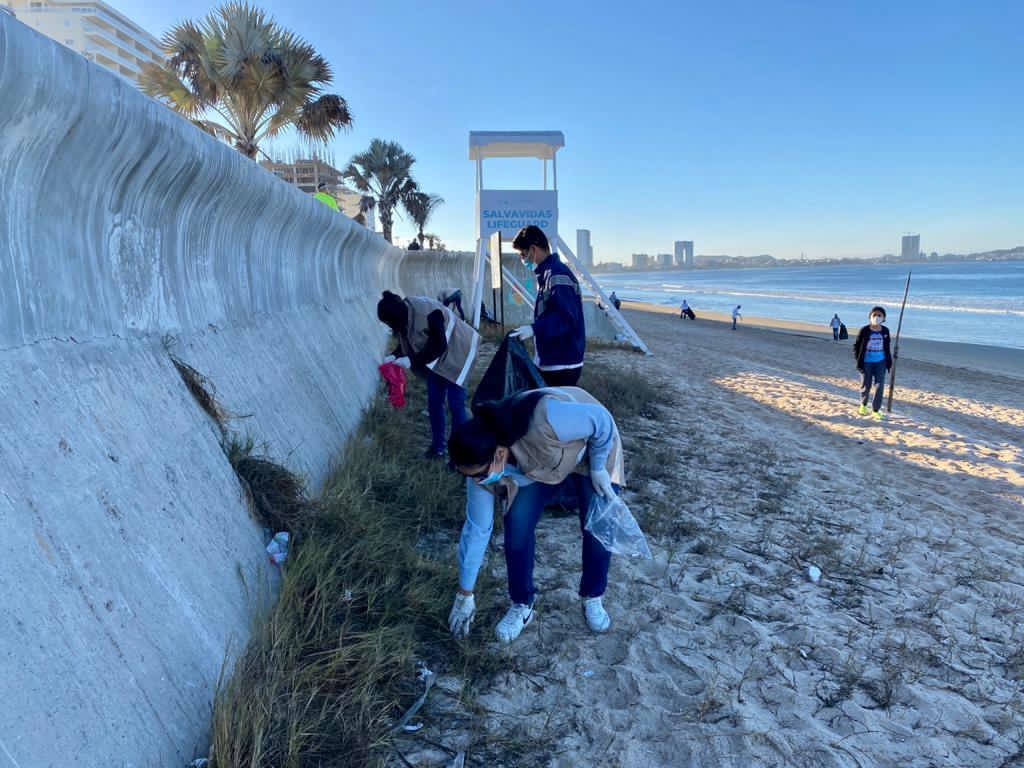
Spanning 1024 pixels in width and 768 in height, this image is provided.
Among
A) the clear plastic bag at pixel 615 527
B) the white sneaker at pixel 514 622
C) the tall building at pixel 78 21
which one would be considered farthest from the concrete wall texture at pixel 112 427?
the tall building at pixel 78 21

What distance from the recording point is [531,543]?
2.92 m

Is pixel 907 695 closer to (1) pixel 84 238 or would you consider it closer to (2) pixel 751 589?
(2) pixel 751 589

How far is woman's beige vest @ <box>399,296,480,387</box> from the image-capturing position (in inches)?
184

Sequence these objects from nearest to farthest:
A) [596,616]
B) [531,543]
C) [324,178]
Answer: [531,543] → [596,616] → [324,178]

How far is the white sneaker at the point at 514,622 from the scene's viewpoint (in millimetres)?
2910

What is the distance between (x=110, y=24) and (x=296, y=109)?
75754 mm

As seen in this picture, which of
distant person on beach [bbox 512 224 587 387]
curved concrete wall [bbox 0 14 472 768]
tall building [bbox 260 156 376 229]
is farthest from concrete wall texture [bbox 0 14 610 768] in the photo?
tall building [bbox 260 156 376 229]

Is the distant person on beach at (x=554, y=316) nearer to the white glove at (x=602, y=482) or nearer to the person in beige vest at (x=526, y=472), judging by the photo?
the person in beige vest at (x=526, y=472)

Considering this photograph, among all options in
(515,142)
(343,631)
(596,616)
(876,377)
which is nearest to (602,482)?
(596,616)

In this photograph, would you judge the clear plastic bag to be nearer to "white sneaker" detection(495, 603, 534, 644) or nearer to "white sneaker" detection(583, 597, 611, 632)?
"white sneaker" detection(583, 597, 611, 632)

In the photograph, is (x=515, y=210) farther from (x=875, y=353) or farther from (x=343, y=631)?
(x=343, y=631)

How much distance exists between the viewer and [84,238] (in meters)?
2.32

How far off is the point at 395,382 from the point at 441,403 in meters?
1.37

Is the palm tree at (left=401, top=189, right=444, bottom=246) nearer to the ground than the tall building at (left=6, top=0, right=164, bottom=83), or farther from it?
nearer to the ground
